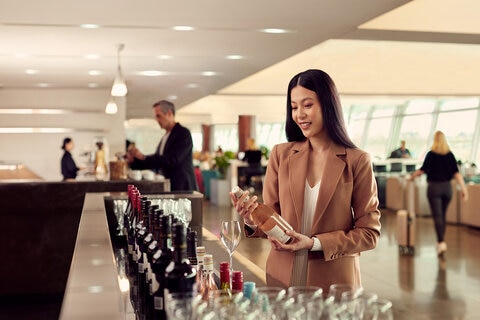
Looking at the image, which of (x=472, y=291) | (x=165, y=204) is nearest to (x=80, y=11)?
(x=165, y=204)

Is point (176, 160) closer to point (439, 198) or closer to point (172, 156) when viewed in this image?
point (172, 156)

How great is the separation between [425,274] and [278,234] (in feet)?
18.3

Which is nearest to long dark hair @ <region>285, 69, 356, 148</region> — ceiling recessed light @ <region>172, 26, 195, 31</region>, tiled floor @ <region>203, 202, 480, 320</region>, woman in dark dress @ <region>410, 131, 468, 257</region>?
tiled floor @ <region>203, 202, 480, 320</region>

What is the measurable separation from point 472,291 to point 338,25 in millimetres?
3029

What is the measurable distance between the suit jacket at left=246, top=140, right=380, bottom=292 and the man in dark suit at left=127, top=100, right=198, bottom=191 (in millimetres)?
3974

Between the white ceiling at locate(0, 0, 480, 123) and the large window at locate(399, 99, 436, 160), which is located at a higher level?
the white ceiling at locate(0, 0, 480, 123)

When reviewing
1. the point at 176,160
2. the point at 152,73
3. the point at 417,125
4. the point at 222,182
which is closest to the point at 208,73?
the point at 152,73

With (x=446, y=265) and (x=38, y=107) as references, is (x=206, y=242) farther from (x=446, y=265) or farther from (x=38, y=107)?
(x=38, y=107)

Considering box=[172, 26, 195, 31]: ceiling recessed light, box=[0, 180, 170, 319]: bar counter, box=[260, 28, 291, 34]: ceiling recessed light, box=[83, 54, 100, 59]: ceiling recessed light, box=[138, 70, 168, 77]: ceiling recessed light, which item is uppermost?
box=[260, 28, 291, 34]: ceiling recessed light

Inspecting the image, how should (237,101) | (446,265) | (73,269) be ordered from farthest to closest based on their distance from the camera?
(237,101) → (446,265) → (73,269)

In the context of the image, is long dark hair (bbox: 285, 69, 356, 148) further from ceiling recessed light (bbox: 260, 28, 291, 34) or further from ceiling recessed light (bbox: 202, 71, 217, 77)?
ceiling recessed light (bbox: 202, 71, 217, 77)

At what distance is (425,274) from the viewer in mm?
7547

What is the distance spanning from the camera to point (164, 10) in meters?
6.34

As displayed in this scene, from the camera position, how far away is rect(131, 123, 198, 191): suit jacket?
657 cm
